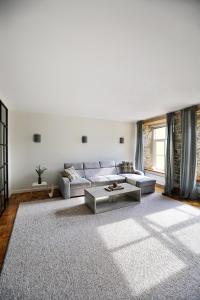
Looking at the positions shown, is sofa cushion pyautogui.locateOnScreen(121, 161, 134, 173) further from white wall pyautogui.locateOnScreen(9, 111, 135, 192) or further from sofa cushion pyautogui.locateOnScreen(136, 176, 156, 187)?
sofa cushion pyautogui.locateOnScreen(136, 176, 156, 187)

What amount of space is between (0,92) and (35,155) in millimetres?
2141

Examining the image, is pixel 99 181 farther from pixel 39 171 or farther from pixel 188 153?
pixel 188 153

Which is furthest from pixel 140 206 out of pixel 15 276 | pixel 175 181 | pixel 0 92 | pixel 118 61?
pixel 0 92

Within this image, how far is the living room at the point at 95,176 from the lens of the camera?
1.26 m

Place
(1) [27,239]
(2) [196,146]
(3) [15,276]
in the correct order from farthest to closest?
1. (2) [196,146]
2. (1) [27,239]
3. (3) [15,276]

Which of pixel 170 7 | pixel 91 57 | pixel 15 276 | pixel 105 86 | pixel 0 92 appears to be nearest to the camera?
pixel 170 7

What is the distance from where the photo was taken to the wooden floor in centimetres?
206

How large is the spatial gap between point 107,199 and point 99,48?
3121mm

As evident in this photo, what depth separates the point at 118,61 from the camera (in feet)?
5.94

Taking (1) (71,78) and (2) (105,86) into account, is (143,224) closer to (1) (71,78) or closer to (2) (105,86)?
(2) (105,86)

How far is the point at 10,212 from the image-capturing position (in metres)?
3.00

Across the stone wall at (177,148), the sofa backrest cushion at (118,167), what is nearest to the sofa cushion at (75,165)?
the sofa backrest cushion at (118,167)

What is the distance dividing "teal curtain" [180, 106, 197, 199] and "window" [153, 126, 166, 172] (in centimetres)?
128

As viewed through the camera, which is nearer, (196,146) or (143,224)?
(143,224)
